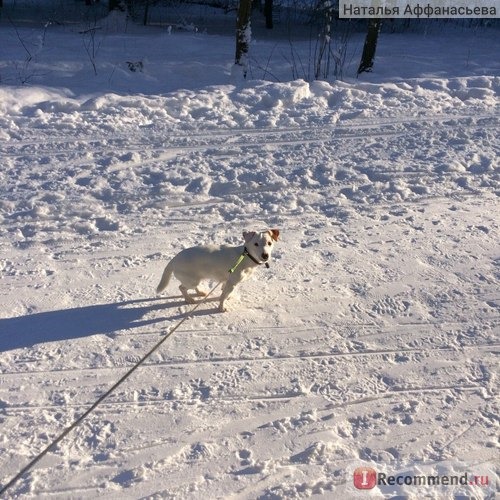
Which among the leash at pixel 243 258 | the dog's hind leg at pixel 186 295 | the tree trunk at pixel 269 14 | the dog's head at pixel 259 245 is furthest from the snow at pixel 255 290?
the tree trunk at pixel 269 14

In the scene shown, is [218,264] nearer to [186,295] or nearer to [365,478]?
[186,295]

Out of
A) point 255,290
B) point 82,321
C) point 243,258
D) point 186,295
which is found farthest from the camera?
point 255,290

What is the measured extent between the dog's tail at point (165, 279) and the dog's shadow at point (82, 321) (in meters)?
0.20

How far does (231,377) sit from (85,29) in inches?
551

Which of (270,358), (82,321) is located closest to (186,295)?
(82,321)

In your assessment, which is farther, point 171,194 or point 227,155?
point 227,155

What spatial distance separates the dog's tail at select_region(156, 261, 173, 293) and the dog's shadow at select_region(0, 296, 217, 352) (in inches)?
7.9

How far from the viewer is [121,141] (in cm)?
827

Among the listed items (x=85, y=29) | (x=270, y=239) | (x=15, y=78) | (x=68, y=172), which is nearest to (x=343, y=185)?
(x=270, y=239)

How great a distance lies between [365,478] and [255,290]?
2187mm

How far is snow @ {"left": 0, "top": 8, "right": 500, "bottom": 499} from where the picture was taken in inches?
148

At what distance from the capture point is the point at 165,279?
5113mm

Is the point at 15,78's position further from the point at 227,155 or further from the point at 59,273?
the point at 59,273

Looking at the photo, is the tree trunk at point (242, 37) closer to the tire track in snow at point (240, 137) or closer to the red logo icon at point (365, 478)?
the tire track in snow at point (240, 137)
